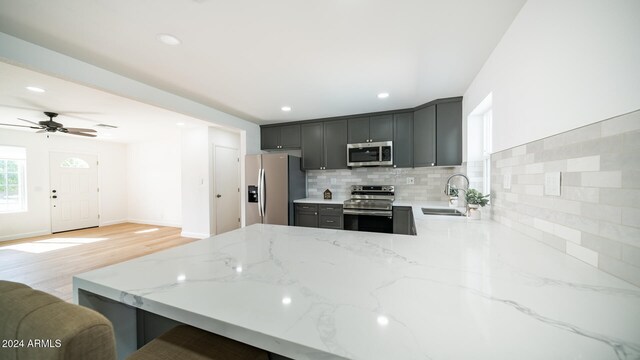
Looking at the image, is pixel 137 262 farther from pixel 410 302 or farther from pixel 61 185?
pixel 61 185

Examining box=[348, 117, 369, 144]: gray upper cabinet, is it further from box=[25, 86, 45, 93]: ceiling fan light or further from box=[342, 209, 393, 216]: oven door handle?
box=[25, 86, 45, 93]: ceiling fan light

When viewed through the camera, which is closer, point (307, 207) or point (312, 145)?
point (307, 207)

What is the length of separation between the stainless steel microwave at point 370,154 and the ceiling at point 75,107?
2836mm

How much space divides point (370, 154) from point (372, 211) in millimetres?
890

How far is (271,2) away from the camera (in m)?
1.37

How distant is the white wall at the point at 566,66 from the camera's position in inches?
30.3

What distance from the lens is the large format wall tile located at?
754 mm

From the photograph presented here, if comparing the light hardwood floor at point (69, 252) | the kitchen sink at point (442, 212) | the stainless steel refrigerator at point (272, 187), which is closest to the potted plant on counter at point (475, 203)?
the kitchen sink at point (442, 212)

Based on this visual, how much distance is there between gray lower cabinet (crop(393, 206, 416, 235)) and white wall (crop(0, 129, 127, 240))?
7668mm

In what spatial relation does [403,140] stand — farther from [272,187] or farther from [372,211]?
[272,187]

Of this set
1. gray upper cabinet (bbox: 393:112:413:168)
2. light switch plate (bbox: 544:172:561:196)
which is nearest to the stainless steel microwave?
gray upper cabinet (bbox: 393:112:413:168)

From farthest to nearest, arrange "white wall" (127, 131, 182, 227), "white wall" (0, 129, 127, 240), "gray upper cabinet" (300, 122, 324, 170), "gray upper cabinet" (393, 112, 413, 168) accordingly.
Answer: "white wall" (127, 131, 182, 227) < "white wall" (0, 129, 127, 240) < "gray upper cabinet" (300, 122, 324, 170) < "gray upper cabinet" (393, 112, 413, 168)

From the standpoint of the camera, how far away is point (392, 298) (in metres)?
0.66

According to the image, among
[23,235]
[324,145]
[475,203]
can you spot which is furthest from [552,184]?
[23,235]
